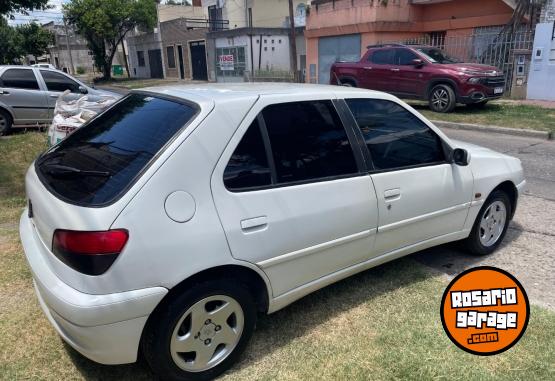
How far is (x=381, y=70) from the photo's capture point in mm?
13656

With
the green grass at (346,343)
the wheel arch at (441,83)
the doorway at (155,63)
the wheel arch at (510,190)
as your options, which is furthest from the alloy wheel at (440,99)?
the doorway at (155,63)

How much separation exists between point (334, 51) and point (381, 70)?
7.65m

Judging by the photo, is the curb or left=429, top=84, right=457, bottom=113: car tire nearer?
the curb

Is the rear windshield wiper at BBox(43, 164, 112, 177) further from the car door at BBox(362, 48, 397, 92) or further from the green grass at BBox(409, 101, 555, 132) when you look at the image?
the car door at BBox(362, 48, 397, 92)

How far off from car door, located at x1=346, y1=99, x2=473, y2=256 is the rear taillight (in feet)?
5.82

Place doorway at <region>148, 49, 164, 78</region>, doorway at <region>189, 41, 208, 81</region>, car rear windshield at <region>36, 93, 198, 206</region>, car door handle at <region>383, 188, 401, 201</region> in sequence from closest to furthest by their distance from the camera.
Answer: car rear windshield at <region>36, 93, 198, 206</region>
car door handle at <region>383, 188, 401, 201</region>
doorway at <region>189, 41, 208, 81</region>
doorway at <region>148, 49, 164, 78</region>

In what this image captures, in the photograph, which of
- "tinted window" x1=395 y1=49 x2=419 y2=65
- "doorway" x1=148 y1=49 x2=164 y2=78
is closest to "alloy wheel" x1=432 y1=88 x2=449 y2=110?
"tinted window" x1=395 y1=49 x2=419 y2=65

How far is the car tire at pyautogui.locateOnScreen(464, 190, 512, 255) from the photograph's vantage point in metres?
4.07

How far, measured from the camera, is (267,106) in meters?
2.81

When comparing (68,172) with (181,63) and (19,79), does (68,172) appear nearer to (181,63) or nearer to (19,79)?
(19,79)

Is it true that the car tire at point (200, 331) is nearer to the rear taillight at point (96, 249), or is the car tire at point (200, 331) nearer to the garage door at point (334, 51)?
the rear taillight at point (96, 249)

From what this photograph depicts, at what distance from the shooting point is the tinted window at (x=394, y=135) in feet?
10.8

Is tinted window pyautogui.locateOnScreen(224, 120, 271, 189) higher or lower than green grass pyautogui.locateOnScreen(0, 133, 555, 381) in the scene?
higher

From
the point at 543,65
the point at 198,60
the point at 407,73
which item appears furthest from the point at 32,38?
the point at 543,65
